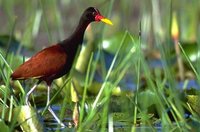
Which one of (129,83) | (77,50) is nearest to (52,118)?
(77,50)

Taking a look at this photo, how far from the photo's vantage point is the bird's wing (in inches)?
154

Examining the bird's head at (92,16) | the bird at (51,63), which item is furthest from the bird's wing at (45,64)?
the bird's head at (92,16)

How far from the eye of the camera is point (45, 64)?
13.2ft

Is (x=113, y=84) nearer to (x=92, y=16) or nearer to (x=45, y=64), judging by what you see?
(x=45, y=64)

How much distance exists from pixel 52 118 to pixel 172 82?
1.05 meters

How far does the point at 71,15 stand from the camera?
9945 mm

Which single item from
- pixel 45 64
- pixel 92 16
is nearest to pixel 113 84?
pixel 45 64

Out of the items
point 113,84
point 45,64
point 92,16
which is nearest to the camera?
point 113,84

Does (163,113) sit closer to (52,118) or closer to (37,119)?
(37,119)

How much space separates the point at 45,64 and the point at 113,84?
2.25 feet

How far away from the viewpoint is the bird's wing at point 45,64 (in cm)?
392

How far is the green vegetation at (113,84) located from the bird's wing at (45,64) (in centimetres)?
9

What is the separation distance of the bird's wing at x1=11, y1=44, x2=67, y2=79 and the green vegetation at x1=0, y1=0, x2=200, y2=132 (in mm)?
86

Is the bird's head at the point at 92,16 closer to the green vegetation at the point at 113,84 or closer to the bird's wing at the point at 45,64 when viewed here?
the green vegetation at the point at 113,84
